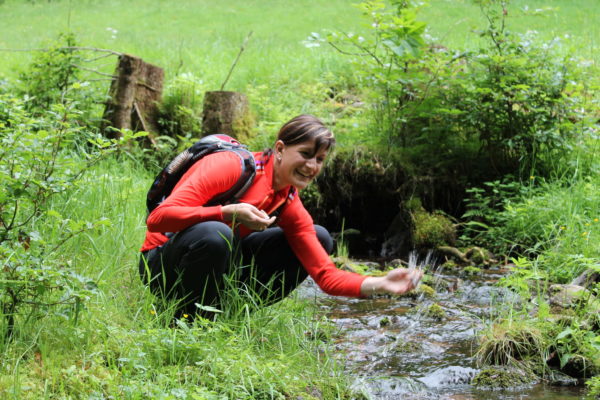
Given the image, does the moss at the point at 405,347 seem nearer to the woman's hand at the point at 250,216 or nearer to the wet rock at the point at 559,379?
the wet rock at the point at 559,379

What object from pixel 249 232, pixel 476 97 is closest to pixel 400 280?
pixel 249 232

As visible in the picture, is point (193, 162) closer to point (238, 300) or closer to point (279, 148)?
point (279, 148)

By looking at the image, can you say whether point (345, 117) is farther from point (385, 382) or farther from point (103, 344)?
point (103, 344)

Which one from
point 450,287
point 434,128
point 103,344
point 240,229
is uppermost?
point 434,128

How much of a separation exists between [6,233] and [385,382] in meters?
1.99

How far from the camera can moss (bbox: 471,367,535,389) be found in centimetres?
337

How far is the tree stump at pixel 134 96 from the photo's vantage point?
7695mm

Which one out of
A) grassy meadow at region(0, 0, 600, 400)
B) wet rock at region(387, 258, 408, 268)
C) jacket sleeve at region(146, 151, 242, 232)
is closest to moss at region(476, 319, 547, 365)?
grassy meadow at region(0, 0, 600, 400)

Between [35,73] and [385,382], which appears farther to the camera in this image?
[35,73]

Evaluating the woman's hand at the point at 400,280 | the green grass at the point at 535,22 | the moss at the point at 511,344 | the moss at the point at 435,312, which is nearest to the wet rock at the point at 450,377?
the moss at the point at 511,344

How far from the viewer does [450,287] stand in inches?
217

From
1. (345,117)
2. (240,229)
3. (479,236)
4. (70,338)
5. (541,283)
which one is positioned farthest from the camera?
(345,117)

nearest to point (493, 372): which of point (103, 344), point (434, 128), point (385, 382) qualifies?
point (385, 382)

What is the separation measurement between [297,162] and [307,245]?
49 centimetres
